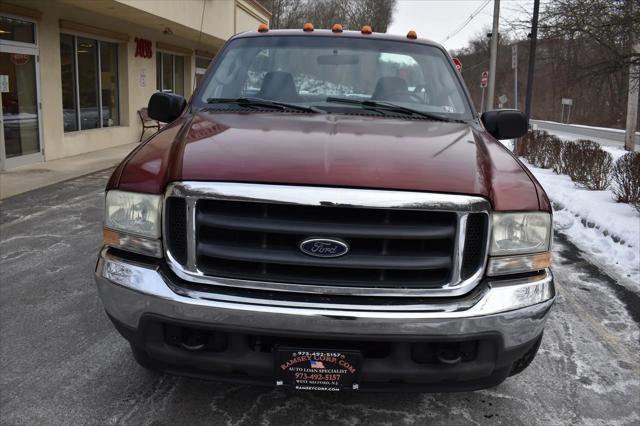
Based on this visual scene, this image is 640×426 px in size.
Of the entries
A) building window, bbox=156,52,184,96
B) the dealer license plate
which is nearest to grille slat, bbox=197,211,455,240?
the dealer license plate

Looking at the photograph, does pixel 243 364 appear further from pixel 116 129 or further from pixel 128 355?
pixel 116 129

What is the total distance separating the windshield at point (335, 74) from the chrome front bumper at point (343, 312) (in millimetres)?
1462

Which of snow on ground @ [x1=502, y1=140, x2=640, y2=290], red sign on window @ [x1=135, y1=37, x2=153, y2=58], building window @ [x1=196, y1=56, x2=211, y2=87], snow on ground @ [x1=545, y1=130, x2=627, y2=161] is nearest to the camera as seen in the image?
snow on ground @ [x1=502, y1=140, x2=640, y2=290]

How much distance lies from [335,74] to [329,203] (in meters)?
1.75

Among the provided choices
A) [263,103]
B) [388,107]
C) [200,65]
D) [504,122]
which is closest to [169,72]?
[200,65]

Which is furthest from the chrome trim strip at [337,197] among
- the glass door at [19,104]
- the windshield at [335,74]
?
the glass door at [19,104]

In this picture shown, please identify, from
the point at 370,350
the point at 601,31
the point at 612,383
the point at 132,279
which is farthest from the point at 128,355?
the point at 601,31

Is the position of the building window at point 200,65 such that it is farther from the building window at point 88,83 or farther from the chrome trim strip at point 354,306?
the chrome trim strip at point 354,306

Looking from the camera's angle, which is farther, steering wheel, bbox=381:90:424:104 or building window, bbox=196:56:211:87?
building window, bbox=196:56:211:87

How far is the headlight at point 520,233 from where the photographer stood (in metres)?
2.35

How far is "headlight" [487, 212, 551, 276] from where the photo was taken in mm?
2350

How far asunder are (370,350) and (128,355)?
69.9 inches

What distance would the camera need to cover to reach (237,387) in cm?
310

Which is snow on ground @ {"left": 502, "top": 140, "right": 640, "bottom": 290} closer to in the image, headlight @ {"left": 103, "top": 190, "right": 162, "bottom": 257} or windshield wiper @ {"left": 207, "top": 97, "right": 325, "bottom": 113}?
windshield wiper @ {"left": 207, "top": 97, "right": 325, "bottom": 113}
